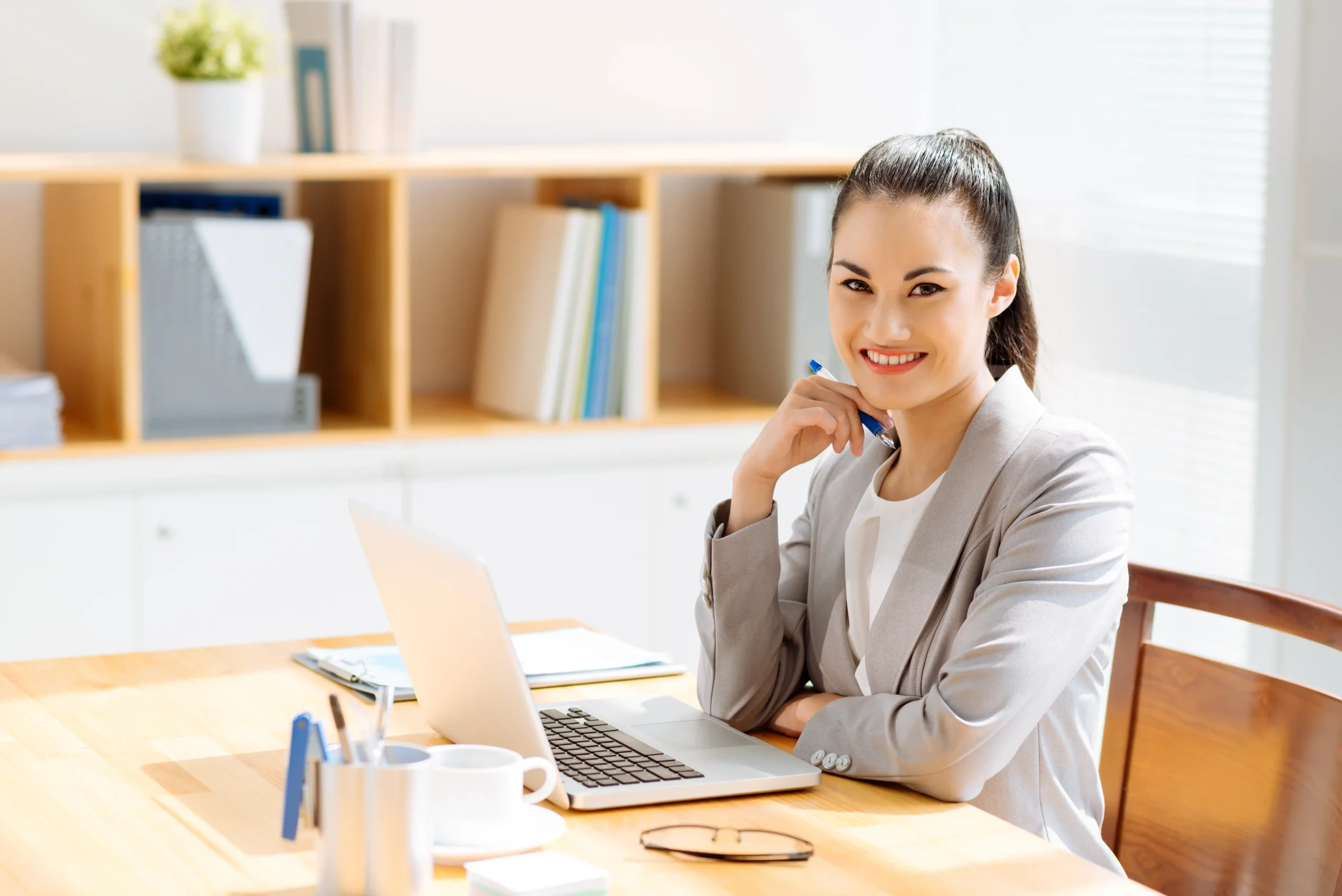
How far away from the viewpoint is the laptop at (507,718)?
143 centimetres

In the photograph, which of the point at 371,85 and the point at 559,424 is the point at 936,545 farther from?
the point at 371,85

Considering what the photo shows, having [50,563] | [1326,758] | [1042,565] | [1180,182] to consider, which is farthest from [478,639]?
[1180,182]

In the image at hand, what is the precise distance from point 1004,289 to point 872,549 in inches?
11.7

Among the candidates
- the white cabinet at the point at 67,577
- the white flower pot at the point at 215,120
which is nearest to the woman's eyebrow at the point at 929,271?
the white flower pot at the point at 215,120

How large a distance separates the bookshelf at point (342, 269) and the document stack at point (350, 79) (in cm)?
7

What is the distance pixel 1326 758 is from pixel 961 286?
549 millimetres

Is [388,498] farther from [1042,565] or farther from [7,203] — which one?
[1042,565]

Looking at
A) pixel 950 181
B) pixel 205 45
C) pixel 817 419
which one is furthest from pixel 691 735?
pixel 205 45

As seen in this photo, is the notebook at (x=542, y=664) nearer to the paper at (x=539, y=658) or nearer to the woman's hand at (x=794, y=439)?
the paper at (x=539, y=658)

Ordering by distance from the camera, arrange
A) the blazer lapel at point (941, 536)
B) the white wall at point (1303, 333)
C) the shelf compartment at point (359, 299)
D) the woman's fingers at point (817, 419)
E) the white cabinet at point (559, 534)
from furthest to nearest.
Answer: the white cabinet at point (559, 534) → the shelf compartment at point (359, 299) → the white wall at point (1303, 333) → the woman's fingers at point (817, 419) → the blazer lapel at point (941, 536)

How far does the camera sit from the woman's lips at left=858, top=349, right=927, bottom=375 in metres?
1.71

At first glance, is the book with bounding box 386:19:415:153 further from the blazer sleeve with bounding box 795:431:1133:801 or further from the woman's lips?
the blazer sleeve with bounding box 795:431:1133:801

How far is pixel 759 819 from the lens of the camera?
1.44m

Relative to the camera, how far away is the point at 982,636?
5.12 feet
